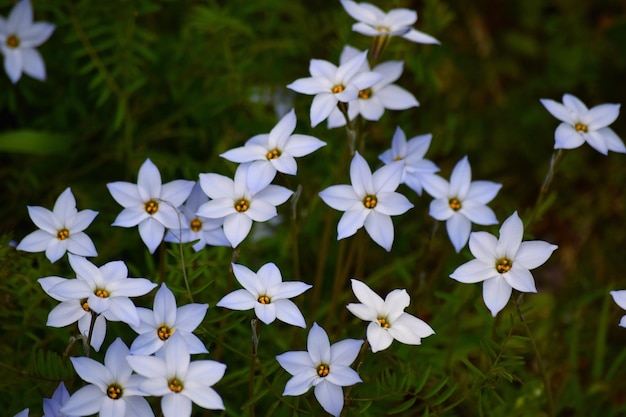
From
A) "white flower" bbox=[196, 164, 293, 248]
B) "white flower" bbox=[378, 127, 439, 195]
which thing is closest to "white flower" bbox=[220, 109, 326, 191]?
"white flower" bbox=[196, 164, 293, 248]

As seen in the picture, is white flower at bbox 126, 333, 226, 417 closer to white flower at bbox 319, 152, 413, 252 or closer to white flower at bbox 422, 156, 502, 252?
white flower at bbox 319, 152, 413, 252

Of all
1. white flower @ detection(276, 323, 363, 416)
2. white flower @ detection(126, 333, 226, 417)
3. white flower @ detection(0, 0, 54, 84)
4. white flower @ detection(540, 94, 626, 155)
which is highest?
white flower @ detection(540, 94, 626, 155)

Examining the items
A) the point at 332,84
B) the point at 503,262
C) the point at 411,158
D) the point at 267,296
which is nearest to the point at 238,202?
the point at 267,296

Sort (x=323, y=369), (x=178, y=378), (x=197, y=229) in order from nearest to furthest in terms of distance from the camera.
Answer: (x=178, y=378) < (x=323, y=369) < (x=197, y=229)

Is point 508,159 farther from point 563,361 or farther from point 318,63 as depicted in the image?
point 318,63

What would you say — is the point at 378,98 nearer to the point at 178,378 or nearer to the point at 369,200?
the point at 369,200

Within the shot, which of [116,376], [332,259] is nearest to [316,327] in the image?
[116,376]
